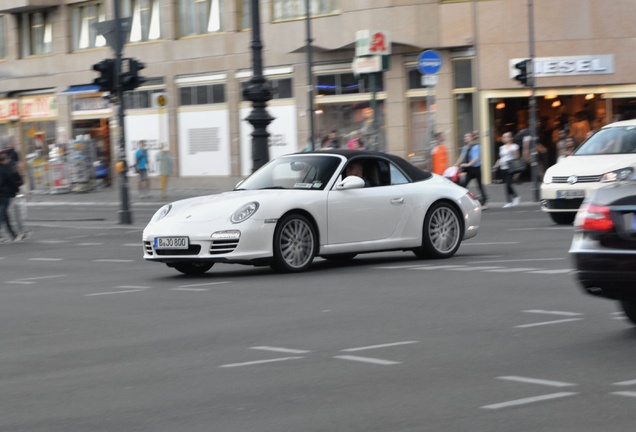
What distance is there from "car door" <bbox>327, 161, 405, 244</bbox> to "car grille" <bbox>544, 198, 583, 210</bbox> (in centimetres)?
677

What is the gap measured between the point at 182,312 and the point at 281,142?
32.8 metres

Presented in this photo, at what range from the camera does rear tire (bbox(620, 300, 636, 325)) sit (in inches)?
360

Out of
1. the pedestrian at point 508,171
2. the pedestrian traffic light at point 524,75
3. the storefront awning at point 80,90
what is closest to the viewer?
the pedestrian at point 508,171

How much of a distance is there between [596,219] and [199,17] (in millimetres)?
39160

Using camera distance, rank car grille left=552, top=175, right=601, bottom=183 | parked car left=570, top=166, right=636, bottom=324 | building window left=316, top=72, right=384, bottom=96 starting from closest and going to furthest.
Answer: parked car left=570, top=166, right=636, bottom=324
car grille left=552, top=175, right=601, bottom=183
building window left=316, top=72, right=384, bottom=96

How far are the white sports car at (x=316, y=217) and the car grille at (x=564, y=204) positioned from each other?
5565mm

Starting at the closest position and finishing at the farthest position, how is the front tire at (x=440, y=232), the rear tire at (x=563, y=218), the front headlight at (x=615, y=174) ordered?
the front tire at (x=440, y=232) < the front headlight at (x=615, y=174) < the rear tire at (x=563, y=218)

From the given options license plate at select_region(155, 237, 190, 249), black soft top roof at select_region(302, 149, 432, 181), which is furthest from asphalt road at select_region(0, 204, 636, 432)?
black soft top roof at select_region(302, 149, 432, 181)

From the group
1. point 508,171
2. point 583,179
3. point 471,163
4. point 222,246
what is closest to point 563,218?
point 583,179

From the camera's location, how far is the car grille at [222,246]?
13.8m

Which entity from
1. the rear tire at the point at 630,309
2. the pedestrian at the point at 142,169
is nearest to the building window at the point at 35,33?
the pedestrian at the point at 142,169

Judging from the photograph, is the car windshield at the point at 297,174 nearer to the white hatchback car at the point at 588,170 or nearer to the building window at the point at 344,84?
the white hatchback car at the point at 588,170

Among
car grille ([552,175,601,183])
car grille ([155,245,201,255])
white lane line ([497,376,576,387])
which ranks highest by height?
car grille ([552,175,601,183])

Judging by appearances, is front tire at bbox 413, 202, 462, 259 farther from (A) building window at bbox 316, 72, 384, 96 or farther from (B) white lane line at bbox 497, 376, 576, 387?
(A) building window at bbox 316, 72, 384, 96
